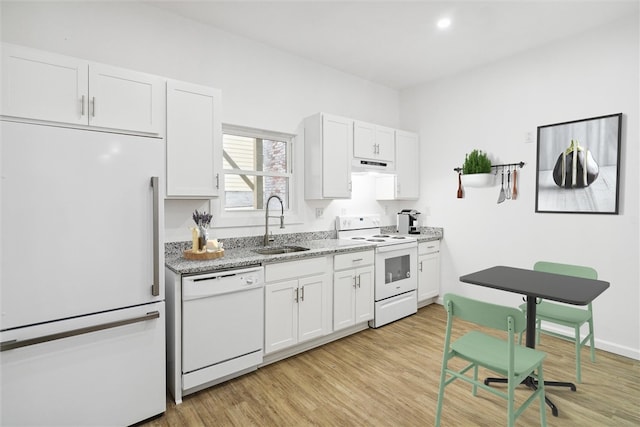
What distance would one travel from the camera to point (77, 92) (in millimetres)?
2100

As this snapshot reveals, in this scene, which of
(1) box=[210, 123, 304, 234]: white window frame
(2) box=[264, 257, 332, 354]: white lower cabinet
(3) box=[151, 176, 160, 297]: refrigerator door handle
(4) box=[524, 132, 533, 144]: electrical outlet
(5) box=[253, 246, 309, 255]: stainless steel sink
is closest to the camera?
(3) box=[151, 176, 160, 297]: refrigerator door handle

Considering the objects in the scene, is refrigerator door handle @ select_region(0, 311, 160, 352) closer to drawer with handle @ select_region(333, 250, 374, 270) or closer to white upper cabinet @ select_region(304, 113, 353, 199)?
drawer with handle @ select_region(333, 250, 374, 270)

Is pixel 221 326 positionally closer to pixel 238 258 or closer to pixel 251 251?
pixel 238 258

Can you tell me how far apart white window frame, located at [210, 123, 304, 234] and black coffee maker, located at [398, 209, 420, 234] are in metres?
1.55

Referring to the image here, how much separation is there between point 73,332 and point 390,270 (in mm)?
2843

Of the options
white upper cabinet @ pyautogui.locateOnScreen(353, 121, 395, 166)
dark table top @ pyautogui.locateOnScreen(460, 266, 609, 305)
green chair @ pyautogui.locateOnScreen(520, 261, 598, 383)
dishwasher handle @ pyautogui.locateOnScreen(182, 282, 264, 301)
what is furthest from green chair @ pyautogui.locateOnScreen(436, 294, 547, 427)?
white upper cabinet @ pyautogui.locateOnScreen(353, 121, 395, 166)

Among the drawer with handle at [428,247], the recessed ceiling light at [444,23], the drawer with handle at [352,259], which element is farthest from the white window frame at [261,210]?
the recessed ceiling light at [444,23]

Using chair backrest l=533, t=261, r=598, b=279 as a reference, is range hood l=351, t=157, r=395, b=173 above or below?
above

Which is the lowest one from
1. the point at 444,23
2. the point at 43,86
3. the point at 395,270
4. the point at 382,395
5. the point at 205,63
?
the point at 382,395

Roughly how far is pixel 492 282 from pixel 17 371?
273cm

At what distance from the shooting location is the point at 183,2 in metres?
2.69

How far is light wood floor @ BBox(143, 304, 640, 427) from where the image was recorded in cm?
208

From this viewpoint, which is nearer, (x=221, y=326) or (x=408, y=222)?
(x=221, y=326)

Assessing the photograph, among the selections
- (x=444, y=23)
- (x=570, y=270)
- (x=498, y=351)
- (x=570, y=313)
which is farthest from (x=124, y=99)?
(x=570, y=313)
